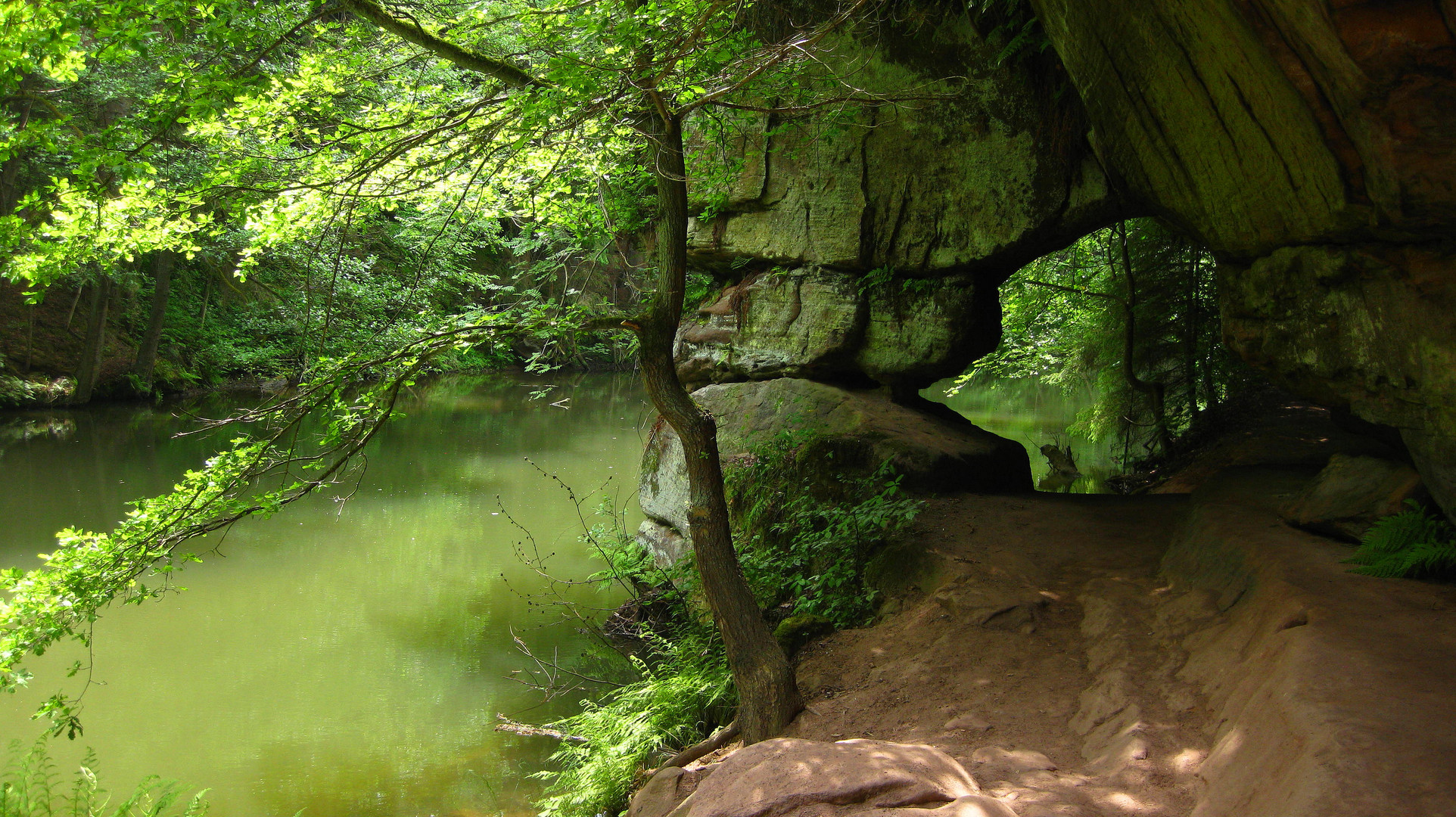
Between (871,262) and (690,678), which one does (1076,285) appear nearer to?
(871,262)

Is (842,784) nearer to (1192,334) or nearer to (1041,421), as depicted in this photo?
(1192,334)

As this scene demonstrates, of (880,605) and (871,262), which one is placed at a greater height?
(871,262)

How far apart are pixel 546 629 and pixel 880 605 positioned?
165 inches

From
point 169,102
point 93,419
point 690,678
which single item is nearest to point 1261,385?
point 690,678

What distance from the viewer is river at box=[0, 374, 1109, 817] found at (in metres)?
6.48

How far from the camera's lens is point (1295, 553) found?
440cm

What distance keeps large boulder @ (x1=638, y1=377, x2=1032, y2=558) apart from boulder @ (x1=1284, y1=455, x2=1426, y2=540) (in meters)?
2.94

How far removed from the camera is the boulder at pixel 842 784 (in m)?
2.84

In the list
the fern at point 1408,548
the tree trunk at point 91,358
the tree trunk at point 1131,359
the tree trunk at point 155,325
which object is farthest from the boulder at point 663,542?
the tree trunk at point 91,358

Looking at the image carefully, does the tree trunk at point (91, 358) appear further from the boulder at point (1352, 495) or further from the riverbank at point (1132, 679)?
the boulder at point (1352, 495)

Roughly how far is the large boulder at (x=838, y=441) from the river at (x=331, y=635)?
64cm

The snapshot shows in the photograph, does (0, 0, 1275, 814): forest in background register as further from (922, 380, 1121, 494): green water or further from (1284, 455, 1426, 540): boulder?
(922, 380, 1121, 494): green water

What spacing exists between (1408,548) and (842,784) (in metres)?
3.00

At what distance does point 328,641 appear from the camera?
8.59 m
